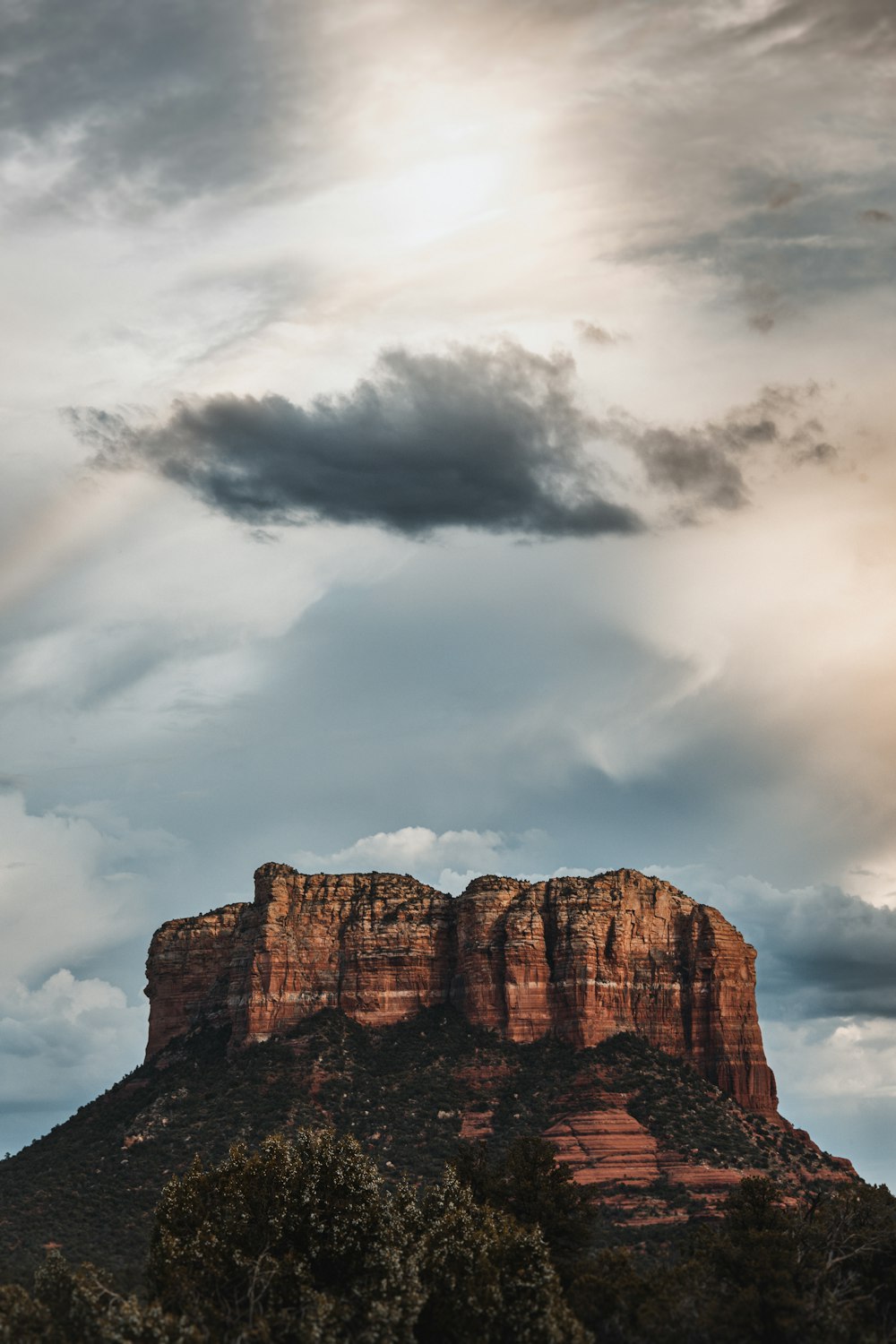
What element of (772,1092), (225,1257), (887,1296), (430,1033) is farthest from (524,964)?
(225,1257)

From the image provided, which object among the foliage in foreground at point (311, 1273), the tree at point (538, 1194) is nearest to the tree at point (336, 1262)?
the foliage in foreground at point (311, 1273)

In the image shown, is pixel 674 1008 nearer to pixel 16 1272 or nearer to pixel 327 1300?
pixel 16 1272

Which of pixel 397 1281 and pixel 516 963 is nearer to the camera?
pixel 397 1281

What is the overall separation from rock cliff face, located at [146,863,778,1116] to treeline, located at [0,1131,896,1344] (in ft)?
253

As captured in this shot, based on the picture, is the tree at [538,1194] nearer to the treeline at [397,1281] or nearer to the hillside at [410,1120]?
the treeline at [397,1281]

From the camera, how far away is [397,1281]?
85.6m

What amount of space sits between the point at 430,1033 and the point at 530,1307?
9744 centimetres

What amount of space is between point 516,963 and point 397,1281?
319ft

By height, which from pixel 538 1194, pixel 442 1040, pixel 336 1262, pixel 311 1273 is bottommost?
pixel 311 1273

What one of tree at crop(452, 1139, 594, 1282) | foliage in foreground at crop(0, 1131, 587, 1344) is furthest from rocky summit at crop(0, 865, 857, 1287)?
foliage in foreground at crop(0, 1131, 587, 1344)

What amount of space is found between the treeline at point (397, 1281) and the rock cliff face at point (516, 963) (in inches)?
3031

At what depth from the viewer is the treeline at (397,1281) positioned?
83.6m

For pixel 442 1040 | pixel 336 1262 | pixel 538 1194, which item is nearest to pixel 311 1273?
pixel 336 1262

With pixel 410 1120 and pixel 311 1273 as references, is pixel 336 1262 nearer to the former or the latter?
pixel 311 1273
